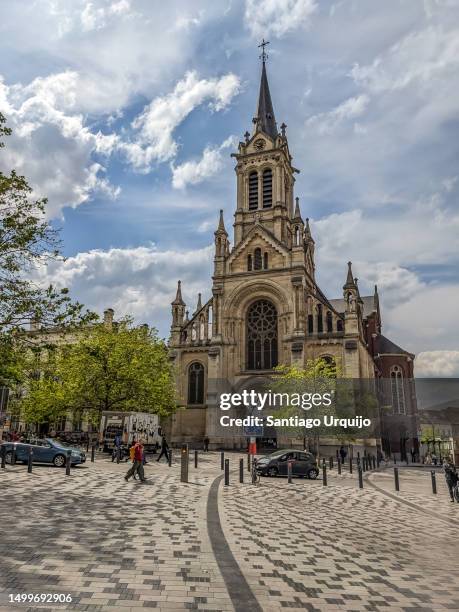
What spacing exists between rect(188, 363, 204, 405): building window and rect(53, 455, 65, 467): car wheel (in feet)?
76.5

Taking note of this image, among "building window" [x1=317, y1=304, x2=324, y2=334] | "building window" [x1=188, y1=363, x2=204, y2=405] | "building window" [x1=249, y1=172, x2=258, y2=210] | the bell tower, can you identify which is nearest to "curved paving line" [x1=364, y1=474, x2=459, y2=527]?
"building window" [x1=317, y1=304, x2=324, y2=334]

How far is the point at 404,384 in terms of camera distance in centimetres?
5356

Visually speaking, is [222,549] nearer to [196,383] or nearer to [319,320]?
[319,320]

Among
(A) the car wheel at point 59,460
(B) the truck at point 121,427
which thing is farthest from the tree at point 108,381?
(A) the car wheel at point 59,460

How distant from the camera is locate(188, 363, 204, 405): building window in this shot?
45.4m

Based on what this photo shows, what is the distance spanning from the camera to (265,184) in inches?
2052

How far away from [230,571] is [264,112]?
5766cm

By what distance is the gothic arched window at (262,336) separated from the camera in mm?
44375

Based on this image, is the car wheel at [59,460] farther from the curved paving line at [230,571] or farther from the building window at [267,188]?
the building window at [267,188]

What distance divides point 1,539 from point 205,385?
37.1m

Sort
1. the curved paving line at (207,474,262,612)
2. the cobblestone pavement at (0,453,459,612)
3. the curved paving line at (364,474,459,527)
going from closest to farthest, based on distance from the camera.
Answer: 1. the curved paving line at (207,474,262,612)
2. the cobblestone pavement at (0,453,459,612)
3. the curved paving line at (364,474,459,527)

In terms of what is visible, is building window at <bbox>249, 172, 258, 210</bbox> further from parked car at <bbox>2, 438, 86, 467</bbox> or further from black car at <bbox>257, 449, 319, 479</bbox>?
parked car at <bbox>2, 438, 86, 467</bbox>

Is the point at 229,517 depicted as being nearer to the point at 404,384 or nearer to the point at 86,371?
the point at 86,371

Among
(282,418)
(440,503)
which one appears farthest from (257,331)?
(440,503)
